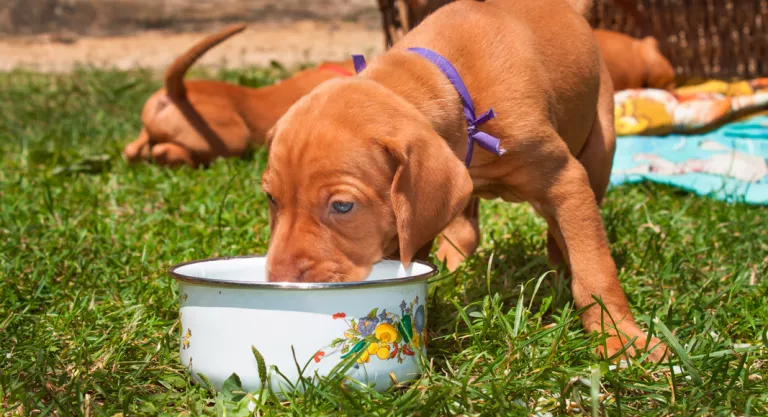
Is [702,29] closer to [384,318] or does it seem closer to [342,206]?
[342,206]

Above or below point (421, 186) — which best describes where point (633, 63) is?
below

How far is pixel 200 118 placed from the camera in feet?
18.6

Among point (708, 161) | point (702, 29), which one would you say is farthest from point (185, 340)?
point (702, 29)

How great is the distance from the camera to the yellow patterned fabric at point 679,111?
18.4 feet

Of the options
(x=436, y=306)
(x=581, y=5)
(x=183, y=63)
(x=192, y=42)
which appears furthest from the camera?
(x=192, y=42)

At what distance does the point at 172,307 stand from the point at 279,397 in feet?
2.56

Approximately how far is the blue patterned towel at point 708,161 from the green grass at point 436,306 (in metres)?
0.16

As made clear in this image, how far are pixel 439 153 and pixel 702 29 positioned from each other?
20.8 feet

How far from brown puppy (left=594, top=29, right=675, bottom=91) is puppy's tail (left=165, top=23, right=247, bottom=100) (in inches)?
130

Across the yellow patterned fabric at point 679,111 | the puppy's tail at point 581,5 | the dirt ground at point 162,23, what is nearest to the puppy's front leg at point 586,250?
the puppy's tail at point 581,5

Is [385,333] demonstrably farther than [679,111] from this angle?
No

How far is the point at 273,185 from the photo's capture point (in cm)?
232

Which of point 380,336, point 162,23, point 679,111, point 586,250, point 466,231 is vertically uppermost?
point 162,23

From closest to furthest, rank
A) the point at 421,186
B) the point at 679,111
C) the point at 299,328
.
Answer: the point at 299,328, the point at 421,186, the point at 679,111
